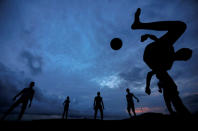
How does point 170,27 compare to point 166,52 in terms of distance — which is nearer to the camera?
point 170,27

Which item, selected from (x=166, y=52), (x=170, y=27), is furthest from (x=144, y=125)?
(x=170, y=27)

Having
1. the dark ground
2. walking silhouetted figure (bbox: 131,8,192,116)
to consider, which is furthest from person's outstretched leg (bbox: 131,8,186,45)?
the dark ground

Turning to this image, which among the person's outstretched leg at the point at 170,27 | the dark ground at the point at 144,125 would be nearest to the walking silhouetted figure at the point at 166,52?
the person's outstretched leg at the point at 170,27

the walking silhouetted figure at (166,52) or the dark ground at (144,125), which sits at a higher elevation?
the walking silhouetted figure at (166,52)

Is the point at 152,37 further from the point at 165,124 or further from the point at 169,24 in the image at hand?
the point at 165,124

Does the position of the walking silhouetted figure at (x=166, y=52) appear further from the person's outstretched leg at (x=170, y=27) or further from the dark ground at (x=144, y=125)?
the dark ground at (x=144, y=125)

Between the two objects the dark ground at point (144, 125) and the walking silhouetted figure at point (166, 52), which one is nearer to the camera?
the dark ground at point (144, 125)

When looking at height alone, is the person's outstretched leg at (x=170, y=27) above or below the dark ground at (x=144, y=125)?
above

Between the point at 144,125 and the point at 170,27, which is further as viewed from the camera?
the point at 144,125

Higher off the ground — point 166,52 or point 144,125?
point 166,52

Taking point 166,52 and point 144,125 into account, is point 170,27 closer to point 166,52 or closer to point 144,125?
point 166,52

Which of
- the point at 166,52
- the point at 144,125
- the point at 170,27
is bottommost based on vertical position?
the point at 144,125

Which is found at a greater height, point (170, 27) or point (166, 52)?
point (170, 27)

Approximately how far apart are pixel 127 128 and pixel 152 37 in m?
1.93
